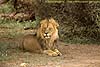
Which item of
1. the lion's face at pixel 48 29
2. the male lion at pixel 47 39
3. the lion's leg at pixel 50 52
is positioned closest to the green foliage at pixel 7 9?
the male lion at pixel 47 39

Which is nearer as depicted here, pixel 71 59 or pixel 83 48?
pixel 71 59

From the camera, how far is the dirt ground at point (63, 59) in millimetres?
6957

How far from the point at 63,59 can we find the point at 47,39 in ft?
2.56

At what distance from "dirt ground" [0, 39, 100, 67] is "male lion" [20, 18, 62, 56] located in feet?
0.68

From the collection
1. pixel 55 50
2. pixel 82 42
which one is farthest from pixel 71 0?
pixel 55 50

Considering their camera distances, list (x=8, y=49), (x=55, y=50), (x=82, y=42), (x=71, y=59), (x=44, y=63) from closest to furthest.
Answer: (x=44, y=63)
(x=71, y=59)
(x=55, y=50)
(x=8, y=49)
(x=82, y=42)

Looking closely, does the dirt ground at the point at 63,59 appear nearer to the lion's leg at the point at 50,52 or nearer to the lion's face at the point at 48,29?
the lion's leg at the point at 50,52

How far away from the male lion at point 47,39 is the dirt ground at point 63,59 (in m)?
0.21

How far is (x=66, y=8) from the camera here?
10.7 meters

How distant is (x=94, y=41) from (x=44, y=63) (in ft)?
11.3

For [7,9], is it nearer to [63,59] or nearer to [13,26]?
[13,26]

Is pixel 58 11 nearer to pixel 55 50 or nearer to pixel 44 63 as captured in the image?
pixel 55 50

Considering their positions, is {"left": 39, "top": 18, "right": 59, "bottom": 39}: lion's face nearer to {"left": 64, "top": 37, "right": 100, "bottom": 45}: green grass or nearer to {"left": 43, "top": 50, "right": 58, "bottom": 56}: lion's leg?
{"left": 43, "top": 50, "right": 58, "bottom": 56}: lion's leg

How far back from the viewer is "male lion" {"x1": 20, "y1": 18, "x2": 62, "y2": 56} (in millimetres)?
8031
